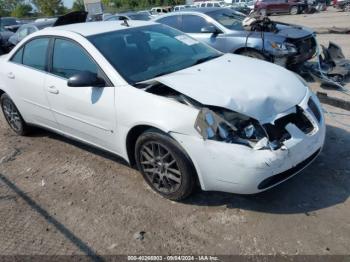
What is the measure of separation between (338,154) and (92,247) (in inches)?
111

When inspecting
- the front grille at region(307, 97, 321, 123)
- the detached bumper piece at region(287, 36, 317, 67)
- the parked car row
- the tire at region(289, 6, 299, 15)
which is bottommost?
the tire at region(289, 6, 299, 15)

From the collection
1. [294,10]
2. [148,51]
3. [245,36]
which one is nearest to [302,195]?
[148,51]

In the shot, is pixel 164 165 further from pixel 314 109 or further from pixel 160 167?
pixel 314 109

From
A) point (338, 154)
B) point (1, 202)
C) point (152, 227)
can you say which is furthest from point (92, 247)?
point (338, 154)

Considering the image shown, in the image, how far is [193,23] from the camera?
805cm

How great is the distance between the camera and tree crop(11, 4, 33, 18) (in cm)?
5421

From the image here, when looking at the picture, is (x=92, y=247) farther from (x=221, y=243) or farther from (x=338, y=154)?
(x=338, y=154)

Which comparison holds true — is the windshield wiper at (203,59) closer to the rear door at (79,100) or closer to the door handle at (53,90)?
the rear door at (79,100)

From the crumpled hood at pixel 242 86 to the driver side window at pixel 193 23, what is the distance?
14.1 ft

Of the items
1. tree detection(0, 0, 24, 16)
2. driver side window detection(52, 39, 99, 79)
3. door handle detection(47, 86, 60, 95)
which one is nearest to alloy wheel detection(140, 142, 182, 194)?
driver side window detection(52, 39, 99, 79)

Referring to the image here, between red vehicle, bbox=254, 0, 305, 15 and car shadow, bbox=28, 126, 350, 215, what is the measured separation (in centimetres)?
2753

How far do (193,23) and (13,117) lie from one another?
4454 mm

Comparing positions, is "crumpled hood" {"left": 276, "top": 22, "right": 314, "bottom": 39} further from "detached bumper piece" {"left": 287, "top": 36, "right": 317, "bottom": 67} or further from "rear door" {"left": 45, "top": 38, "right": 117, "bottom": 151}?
"rear door" {"left": 45, "top": 38, "right": 117, "bottom": 151}

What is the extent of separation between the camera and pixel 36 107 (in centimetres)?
463
